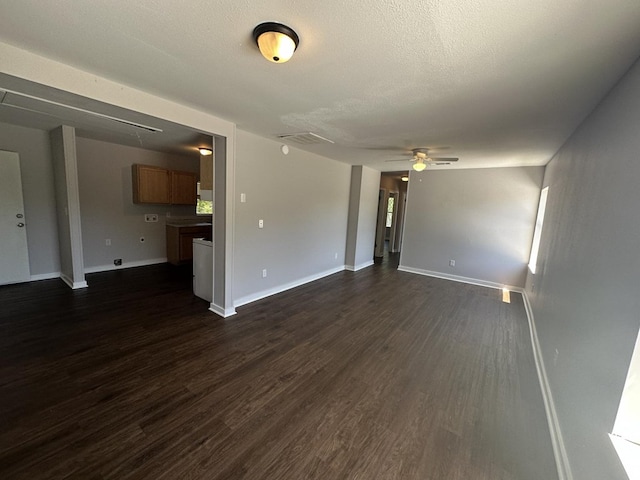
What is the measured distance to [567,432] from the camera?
1.63m

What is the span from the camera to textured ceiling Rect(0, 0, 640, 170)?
1201 mm

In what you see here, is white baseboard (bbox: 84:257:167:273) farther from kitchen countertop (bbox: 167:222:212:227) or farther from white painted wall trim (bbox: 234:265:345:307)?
white painted wall trim (bbox: 234:265:345:307)

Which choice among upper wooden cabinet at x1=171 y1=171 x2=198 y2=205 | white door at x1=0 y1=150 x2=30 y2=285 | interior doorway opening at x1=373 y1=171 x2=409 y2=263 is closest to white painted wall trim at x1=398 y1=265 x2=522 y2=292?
interior doorway opening at x1=373 y1=171 x2=409 y2=263

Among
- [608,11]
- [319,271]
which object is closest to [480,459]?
[608,11]

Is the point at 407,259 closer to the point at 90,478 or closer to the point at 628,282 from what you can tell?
the point at 628,282

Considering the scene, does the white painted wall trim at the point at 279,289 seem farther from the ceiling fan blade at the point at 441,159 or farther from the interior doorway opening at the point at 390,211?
the ceiling fan blade at the point at 441,159

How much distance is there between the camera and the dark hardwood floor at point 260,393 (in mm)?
1530

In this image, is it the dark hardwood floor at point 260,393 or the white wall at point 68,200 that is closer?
the dark hardwood floor at point 260,393

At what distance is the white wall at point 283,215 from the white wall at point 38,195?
3506mm

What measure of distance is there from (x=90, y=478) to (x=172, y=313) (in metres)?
2.13

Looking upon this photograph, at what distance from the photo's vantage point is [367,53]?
152 centimetres

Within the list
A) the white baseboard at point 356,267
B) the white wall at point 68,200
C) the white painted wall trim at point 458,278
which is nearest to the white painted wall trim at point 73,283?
the white wall at point 68,200

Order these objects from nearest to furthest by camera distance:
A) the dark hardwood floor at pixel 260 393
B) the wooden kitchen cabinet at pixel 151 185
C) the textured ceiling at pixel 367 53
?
the textured ceiling at pixel 367 53, the dark hardwood floor at pixel 260 393, the wooden kitchen cabinet at pixel 151 185

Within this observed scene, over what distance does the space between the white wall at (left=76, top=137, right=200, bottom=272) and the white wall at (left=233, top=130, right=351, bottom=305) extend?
10.7ft
